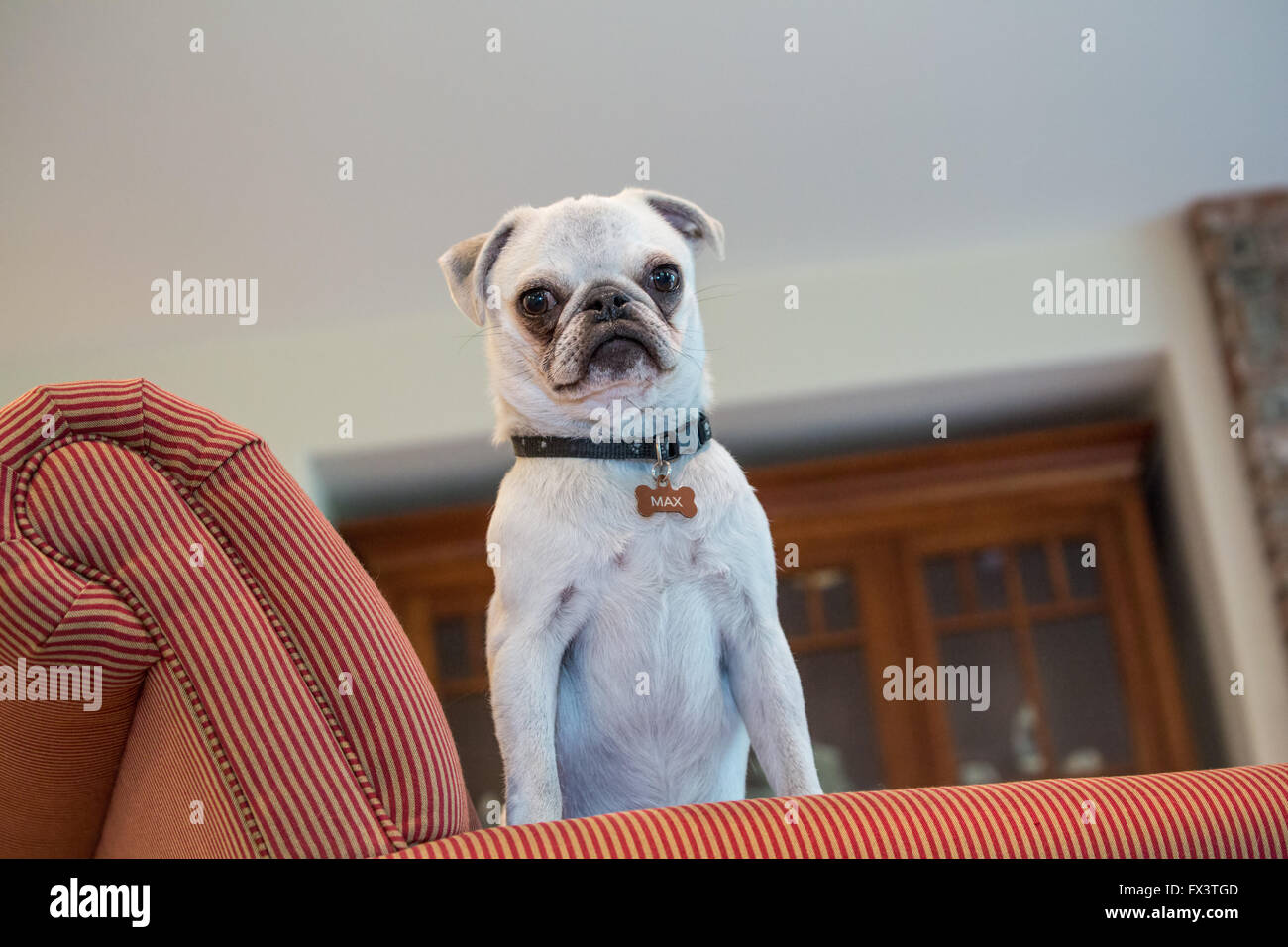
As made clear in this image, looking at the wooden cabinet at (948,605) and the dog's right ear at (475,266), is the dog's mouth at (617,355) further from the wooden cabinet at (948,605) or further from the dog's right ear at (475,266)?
the wooden cabinet at (948,605)

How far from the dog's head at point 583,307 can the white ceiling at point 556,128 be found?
6.21 feet

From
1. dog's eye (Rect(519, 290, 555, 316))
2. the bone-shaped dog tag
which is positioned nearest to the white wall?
dog's eye (Rect(519, 290, 555, 316))

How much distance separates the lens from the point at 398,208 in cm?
384

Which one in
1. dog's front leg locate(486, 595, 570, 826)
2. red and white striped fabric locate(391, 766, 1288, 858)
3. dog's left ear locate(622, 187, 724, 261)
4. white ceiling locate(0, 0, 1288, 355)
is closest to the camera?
red and white striped fabric locate(391, 766, 1288, 858)

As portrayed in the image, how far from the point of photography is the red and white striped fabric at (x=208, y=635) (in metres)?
0.69

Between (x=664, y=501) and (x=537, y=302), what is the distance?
333 mm

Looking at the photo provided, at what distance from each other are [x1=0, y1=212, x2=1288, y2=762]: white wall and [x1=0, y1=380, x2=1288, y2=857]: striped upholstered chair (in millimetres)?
3468

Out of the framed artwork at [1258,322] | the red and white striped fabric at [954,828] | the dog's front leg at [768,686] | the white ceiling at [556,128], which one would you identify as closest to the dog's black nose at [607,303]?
the dog's front leg at [768,686]

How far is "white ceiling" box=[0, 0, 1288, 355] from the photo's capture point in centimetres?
311

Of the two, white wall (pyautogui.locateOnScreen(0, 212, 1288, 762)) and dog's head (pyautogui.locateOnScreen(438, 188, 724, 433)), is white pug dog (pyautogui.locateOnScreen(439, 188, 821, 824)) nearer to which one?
dog's head (pyautogui.locateOnScreen(438, 188, 724, 433))

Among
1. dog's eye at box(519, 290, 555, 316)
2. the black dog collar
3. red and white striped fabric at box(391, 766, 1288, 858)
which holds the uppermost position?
dog's eye at box(519, 290, 555, 316)

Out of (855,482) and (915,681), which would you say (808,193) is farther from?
(915,681)

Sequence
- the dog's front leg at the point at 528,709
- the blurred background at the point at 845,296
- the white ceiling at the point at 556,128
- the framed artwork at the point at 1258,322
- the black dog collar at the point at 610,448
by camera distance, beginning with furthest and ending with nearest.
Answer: the framed artwork at the point at 1258,322 → the blurred background at the point at 845,296 → the white ceiling at the point at 556,128 → the black dog collar at the point at 610,448 → the dog's front leg at the point at 528,709
